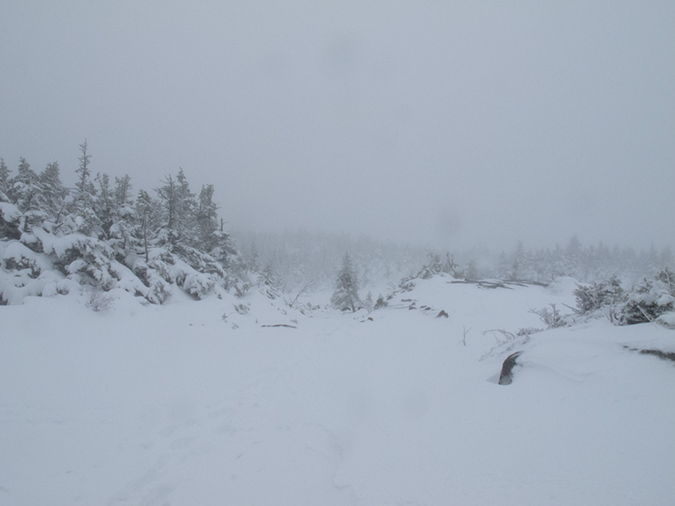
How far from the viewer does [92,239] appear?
9086 mm

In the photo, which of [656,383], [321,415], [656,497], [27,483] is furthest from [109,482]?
[656,383]

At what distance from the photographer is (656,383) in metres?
2.62

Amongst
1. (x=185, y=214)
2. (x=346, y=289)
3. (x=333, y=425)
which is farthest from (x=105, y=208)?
(x=346, y=289)

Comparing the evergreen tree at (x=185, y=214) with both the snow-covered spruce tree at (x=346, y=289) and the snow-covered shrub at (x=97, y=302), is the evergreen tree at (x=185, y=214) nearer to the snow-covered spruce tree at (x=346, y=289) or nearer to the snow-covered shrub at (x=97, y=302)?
the snow-covered shrub at (x=97, y=302)

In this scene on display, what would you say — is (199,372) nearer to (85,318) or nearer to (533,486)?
(85,318)

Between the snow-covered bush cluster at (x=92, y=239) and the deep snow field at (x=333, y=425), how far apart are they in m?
2.38

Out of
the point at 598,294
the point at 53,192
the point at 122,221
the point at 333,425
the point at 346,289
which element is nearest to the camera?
the point at 333,425

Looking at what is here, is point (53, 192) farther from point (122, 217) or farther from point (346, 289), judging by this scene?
point (346, 289)

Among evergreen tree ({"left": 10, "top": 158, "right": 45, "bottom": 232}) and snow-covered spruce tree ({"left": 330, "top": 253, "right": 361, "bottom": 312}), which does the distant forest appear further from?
snow-covered spruce tree ({"left": 330, "top": 253, "right": 361, "bottom": 312})

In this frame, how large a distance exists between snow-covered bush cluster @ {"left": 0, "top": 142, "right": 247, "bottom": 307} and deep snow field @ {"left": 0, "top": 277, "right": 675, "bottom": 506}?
2382 millimetres

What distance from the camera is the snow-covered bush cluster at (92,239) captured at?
8.10 metres

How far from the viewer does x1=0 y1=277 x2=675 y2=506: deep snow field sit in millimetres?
2186

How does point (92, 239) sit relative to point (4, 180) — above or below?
below

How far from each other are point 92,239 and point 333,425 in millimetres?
10476
